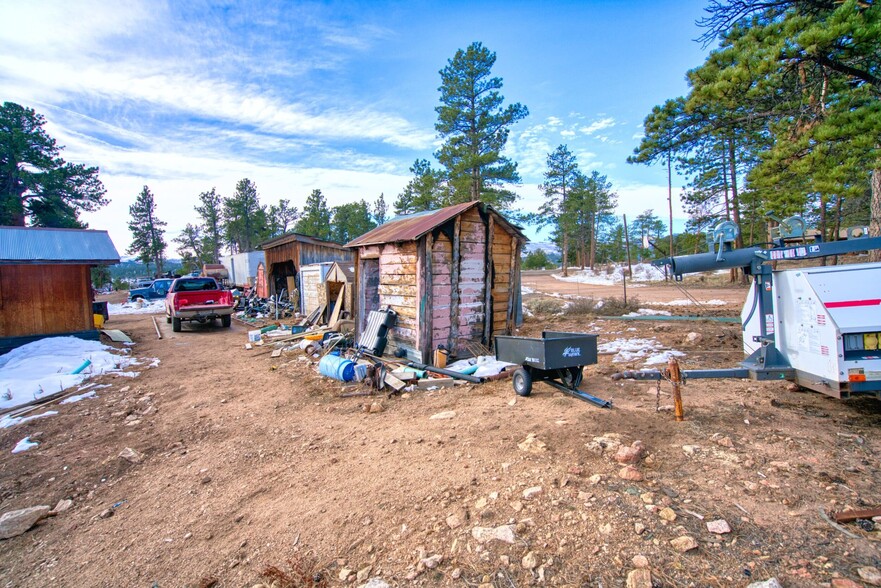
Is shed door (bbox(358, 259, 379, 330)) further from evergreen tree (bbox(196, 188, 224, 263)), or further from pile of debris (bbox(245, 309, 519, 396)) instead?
evergreen tree (bbox(196, 188, 224, 263))

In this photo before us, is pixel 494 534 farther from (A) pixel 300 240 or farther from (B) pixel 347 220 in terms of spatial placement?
(B) pixel 347 220

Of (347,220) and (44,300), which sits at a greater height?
(347,220)

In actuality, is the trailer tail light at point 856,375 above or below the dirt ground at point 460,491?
above

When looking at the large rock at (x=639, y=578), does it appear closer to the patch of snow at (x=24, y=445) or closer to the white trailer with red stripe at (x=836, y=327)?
the white trailer with red stripe at (x=836, y=327)

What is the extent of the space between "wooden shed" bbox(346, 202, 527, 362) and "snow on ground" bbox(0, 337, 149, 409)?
6.98m

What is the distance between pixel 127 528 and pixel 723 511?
5085 millimetres

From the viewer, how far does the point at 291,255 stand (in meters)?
21.0

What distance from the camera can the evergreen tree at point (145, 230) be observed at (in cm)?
5456

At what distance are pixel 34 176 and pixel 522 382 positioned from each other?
3846 cm

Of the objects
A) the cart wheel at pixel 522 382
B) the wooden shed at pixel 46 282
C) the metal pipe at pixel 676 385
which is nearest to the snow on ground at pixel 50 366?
the wooden shed at pixel 46 282

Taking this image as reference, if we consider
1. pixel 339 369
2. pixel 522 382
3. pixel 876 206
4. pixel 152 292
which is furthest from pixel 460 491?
pixel 152 292

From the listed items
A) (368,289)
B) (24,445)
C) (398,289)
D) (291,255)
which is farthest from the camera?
(291,255)

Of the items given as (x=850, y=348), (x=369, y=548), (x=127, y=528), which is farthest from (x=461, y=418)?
(x=850, y=348)

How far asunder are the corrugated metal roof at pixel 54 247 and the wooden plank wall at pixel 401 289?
9.89 m
